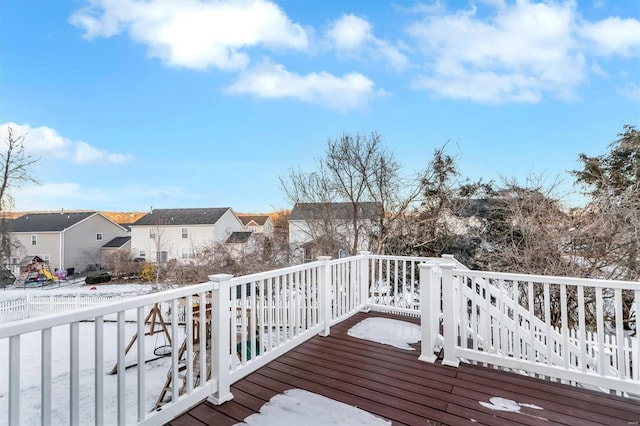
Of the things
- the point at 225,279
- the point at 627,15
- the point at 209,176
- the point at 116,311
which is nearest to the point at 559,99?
the point at 627,15

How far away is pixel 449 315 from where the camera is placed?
2.86 meters

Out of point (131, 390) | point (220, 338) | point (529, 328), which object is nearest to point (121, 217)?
point (131, 390)

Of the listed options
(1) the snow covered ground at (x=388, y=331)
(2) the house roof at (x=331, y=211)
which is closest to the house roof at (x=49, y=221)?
(2) the house roof at (x=331, y=211)

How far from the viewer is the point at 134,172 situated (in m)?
16.2

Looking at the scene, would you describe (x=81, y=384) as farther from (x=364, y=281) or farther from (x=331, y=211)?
(x=331, y=211)

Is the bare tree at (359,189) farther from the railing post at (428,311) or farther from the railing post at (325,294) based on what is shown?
the railing post at (428,311)

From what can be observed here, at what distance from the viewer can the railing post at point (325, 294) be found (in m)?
3.59

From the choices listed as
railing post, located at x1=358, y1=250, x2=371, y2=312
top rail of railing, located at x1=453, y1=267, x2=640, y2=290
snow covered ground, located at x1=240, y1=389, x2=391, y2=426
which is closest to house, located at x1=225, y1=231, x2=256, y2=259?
railing post, located at x1=358, y1=250, x2=371, y2=312

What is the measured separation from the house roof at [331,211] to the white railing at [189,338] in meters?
5.02

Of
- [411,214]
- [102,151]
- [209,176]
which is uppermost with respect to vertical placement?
[102,151]

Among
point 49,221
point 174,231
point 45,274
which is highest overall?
point 49,221

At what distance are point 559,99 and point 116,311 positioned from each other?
8992 mm

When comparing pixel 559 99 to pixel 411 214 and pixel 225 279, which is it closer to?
pixel 411 214

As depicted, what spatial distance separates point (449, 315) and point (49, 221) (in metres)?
27.1
